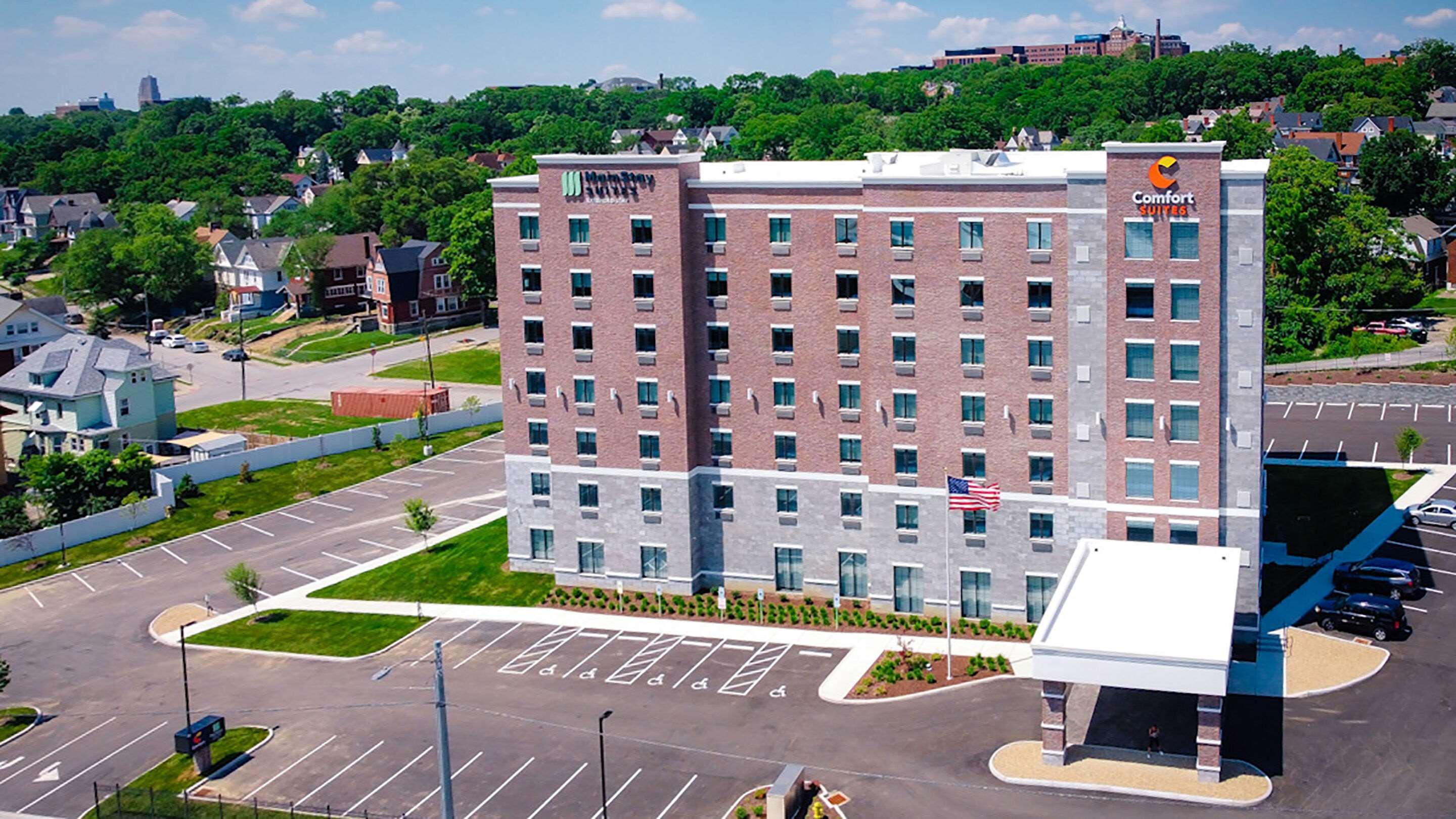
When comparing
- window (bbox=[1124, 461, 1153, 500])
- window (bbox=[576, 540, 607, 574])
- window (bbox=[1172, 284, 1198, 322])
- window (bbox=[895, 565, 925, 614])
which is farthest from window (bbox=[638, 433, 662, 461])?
window (bbox=[1172, 284, 1198, 322])

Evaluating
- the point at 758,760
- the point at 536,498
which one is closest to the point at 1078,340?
the point at 758,760

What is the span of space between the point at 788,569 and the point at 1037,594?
1315 centimetres

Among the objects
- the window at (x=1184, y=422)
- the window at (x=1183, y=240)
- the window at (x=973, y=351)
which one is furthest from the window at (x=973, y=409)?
the window at (x=1183, y=240)

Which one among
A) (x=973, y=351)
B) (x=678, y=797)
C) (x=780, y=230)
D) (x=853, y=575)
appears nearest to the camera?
(x=678, y=797)

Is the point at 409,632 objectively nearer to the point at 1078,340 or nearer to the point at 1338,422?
the point at 1078,340

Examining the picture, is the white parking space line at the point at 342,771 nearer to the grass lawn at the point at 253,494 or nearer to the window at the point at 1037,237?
the window at the point at 1037,237

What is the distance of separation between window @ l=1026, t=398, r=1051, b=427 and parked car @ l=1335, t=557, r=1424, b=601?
16285 millimetres

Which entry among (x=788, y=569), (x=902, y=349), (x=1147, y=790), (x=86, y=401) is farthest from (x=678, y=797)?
(x=86, y=401)

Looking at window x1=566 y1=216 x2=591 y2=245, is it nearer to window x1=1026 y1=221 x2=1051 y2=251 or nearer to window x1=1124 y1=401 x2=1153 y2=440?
window x1=1026 y1=221 x2=1051 y2=251

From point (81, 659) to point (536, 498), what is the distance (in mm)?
24928

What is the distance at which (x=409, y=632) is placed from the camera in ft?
242

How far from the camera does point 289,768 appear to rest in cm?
5956

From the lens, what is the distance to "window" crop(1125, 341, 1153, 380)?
6384 centimetres

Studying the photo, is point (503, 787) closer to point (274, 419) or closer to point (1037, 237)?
point (1037, 237)
